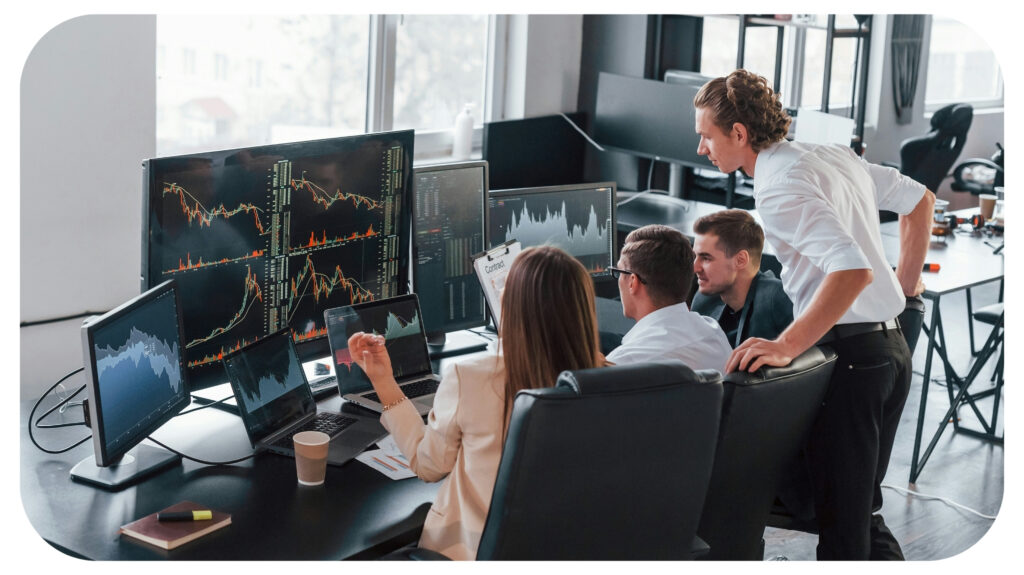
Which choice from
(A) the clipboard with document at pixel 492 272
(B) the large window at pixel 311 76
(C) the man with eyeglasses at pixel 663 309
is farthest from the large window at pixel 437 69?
(C) the man with eyeglasses at pixel 663 309

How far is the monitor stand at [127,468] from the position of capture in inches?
80.0

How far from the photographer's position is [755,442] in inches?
81.9

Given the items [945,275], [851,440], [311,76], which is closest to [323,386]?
[851,440]

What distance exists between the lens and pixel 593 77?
17.9 ft

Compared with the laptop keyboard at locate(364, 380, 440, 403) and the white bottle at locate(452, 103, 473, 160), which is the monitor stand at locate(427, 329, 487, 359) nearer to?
the laptop keyboard at locate(364, 380, 440, 403)

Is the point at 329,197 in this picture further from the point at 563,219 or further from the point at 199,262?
the point at 563,219

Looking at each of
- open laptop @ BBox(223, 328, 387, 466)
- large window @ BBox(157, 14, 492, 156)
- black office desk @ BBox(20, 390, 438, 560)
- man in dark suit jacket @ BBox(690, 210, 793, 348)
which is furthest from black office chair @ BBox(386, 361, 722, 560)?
large window @ BBox(157, 14, 492, 156)

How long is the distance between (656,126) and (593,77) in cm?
70

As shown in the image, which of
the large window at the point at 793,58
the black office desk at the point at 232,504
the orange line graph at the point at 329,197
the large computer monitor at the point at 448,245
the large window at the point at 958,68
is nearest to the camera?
the black office desk at the point at 232,504

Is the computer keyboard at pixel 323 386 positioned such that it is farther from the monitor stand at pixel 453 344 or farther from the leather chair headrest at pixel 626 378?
the leather chair headrest at pixel 626 378

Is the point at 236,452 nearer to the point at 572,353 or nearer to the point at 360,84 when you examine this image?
the point at 572,353

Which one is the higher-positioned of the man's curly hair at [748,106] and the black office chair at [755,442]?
the man's curly hair at [748,106]

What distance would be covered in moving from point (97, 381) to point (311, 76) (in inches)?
112

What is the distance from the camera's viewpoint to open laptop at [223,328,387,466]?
87.5 inches
